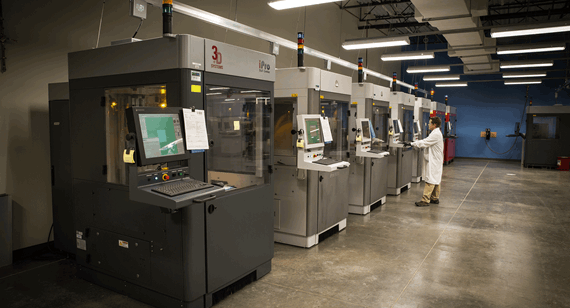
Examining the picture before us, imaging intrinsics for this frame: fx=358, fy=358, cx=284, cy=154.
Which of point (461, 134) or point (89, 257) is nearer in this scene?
point (89, 257)

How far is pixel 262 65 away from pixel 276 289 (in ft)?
6.63

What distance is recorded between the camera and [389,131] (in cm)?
657

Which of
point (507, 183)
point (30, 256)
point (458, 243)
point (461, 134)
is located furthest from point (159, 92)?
point (461, 134)

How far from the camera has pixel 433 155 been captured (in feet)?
20.8

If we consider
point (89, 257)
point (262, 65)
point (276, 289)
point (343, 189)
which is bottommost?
point (276, 289)

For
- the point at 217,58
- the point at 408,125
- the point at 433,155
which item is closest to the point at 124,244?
the point at 217,58

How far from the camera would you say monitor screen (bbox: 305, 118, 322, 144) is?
399cm

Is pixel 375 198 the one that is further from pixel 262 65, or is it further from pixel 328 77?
pixel 262 65

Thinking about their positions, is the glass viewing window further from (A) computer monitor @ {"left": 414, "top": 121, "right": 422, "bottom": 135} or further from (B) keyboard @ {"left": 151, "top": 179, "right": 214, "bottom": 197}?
(B) keyboard @ {"left": 151, "top": 179, "right": 214, "bottom": 197}

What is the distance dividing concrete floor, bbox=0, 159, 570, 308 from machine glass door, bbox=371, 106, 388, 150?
4.35 feet

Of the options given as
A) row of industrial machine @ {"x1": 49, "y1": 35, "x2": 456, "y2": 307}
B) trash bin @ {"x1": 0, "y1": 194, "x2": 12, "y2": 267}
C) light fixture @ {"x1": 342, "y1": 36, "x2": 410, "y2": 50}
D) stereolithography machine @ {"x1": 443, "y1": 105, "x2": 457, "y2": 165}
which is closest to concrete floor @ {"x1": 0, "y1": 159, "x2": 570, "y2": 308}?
trash bin @ {"x1": 0, "y1": 194, "x2": 12, "y2": 267}

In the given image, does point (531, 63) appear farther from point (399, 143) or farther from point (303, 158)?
point (303, 158)

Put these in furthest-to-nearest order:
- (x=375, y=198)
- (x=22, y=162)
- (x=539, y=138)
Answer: (x=539, y=138) → (x=375, y=198) → (x=22, y=162)

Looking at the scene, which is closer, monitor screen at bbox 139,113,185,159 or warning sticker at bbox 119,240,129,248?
monitor screen at bbox 139,113,185,159
